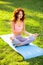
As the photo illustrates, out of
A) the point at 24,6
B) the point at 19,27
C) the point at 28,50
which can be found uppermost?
the point at 19,27

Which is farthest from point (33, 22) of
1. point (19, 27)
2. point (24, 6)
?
point (24, 6)

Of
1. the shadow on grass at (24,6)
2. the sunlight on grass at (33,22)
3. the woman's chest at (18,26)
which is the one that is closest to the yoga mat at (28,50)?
the woman's chest at (18,26)

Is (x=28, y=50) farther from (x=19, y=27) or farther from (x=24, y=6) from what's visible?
(x=24, y=6)

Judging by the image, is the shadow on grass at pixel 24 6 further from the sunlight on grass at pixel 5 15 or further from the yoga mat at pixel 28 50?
the yoga mat at pixel 28 50

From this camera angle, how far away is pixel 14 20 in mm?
5457

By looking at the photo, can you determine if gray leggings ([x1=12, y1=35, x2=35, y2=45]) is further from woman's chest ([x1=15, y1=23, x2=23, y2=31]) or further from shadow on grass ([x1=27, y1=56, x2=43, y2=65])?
shadow on grass ([x1=27, y1=56, x2=43, y2=65])

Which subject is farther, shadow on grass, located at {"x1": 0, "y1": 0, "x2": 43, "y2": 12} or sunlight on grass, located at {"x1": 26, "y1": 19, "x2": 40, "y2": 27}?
shadow on grass, located at {"x1": 0, "y1": 0, "x2": 43, "y2": 12}

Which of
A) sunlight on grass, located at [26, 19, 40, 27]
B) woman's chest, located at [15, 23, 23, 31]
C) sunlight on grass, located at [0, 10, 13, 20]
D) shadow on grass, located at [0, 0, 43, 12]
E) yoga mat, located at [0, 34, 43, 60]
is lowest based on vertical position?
shadow on grass, located at [0, 0, 43, 12]

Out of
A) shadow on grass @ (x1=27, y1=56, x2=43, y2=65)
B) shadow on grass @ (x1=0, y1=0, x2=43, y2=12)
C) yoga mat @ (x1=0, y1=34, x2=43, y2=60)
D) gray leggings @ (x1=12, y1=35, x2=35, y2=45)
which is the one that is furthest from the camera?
shadow on grass @ (x1=0, y1=0, x2=43, y2=12)

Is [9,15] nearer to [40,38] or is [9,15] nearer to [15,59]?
[40,38]

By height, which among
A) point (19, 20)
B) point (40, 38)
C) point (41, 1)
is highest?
point (19, 20)

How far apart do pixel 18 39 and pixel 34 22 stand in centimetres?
276

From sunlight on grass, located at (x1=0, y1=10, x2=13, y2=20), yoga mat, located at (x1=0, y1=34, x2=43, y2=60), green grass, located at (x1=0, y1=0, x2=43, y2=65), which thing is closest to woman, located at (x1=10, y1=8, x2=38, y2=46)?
yoga mat, located at (x1=0, y1=34, x2=43, y2=60)

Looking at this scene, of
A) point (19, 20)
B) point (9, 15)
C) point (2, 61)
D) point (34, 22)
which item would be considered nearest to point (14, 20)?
point (19, 20)
